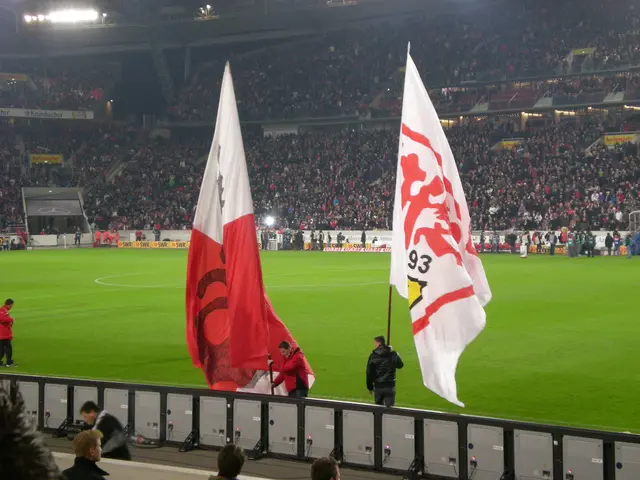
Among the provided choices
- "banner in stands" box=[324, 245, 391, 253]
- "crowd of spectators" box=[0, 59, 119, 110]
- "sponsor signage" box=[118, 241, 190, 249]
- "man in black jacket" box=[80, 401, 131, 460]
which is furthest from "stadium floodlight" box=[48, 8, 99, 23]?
"man in black jacket" box=[80, 401, 131, 460]

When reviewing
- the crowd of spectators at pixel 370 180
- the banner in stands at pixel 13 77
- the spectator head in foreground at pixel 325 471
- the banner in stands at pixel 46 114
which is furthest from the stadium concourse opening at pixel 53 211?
the spectator head in foreground at pixel 325 471

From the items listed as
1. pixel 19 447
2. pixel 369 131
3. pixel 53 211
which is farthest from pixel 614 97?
pixel 19 447

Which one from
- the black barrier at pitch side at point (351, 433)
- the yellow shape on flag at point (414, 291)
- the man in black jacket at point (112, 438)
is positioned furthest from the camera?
the yellow shape on flag at point (414, 291)

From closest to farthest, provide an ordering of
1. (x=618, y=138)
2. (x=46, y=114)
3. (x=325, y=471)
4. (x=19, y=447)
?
1. (x=19, y=447)
2. (x=325, y=471)
3. (x=618, y=138)
4. (x=46, y=114)

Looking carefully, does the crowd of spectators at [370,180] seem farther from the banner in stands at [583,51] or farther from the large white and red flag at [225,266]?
the large white and red flag at [225,266]

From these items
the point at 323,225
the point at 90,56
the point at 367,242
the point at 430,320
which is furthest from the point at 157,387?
the point at 90,56

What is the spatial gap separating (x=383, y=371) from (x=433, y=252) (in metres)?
2.29

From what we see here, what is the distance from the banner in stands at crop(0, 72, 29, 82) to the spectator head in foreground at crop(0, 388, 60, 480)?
275 feet

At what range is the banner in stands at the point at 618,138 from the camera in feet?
199

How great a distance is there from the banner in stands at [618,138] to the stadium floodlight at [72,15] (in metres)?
43.5

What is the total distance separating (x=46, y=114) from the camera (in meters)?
76.0

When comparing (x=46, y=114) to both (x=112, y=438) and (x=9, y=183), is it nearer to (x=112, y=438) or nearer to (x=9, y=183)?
(x=9, y=183)

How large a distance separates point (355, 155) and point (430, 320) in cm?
6042

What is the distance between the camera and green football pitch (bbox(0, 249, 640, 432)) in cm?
1498
